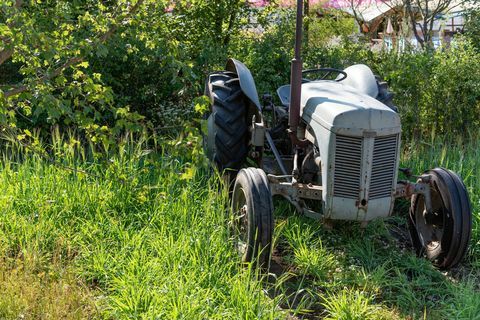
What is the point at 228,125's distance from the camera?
16.6 feet

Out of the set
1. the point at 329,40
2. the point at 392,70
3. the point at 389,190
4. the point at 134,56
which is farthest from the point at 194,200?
the point at 329,40

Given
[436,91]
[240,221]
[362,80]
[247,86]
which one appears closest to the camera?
[240,221]

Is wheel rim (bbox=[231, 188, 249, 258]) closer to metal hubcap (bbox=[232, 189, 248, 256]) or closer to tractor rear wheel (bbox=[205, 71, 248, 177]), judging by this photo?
metal hubcap (bbox=[232, 189, 248, 256])

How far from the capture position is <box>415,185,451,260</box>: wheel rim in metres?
4.38

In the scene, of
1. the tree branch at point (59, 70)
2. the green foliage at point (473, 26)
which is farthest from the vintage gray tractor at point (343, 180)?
the green foliage at point (473, 26)

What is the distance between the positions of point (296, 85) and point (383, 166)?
0.80m

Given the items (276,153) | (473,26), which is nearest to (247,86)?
(276,153)

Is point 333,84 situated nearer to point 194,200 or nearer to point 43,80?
point 194,200

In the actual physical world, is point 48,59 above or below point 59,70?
above

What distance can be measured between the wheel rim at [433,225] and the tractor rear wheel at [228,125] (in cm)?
142

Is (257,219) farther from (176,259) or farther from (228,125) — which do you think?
(228,125)

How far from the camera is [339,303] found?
369 cm

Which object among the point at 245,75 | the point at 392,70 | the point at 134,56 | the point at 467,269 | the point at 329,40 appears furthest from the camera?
the point at 329,40

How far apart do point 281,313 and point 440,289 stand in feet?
4.08
